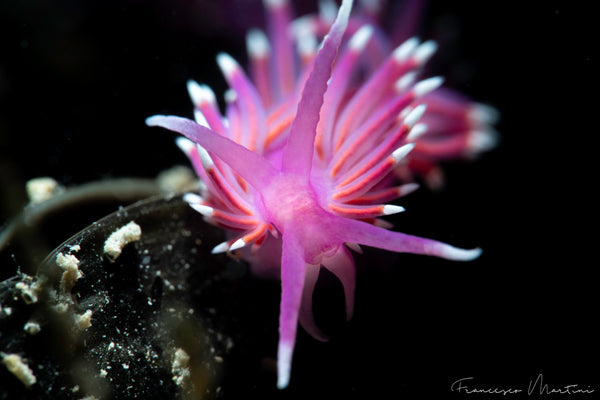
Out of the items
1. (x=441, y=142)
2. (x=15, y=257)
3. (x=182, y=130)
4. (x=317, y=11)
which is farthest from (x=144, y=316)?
(x=317, y=11)

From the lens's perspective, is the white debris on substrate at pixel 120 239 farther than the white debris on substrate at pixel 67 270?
Yes

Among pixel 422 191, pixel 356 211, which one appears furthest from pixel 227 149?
pixel 422 191

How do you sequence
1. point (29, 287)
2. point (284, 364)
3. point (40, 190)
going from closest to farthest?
point (284, 364) < point (29, 287) < point (40, 190)

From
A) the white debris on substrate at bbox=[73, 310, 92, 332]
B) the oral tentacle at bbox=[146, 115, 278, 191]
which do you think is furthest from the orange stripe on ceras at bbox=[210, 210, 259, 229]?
the white debris on substrate at bbox=[73, 310, 92, 332]

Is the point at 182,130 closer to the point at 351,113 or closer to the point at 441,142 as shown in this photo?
the point at 351,113

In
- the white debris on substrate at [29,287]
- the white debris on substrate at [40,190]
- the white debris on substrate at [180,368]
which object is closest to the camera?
the white debris on substrate at [29,287]
